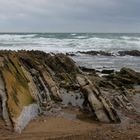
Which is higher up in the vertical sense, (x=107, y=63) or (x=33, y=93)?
(x=33, y=93)

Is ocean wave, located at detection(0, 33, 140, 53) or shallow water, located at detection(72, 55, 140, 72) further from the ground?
shallow water, located at detection(72, 55, 140, 72)

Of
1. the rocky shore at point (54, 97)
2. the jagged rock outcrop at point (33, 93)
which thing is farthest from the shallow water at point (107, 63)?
the jagged rock outcrop at point (33, 93)

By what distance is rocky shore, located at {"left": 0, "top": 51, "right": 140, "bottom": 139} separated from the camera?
9.64 m

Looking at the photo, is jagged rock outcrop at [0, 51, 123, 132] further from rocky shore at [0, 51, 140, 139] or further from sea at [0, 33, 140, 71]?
sea at [0, 33, 140, 71]

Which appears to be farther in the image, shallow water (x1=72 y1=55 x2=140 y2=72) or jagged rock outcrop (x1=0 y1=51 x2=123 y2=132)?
shallow water (x1=72 y1=55 x2=140 y2=72)

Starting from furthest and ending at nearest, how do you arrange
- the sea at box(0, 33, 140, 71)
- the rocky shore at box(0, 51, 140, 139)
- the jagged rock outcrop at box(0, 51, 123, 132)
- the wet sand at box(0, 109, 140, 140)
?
the sea at box(0, 33, 140, 71), the rocky shore at box(0, 51, 140, 139), the jagged rock outcrop at box(0, 51, 123, 132), the wet sand at box(0, 109, 140, 140)

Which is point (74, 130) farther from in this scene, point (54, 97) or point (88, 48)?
point (88, 48)

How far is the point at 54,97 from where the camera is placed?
1239 centimetres

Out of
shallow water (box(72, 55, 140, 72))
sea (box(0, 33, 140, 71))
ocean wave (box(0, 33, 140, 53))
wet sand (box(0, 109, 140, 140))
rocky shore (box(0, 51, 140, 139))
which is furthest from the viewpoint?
ocean wave (box(0, 33, 140, 53))

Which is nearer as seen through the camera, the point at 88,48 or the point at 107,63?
the point at 107,63

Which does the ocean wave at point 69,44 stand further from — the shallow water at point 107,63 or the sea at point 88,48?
the shallow water at point 107,63

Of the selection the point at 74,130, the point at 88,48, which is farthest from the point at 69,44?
the point at 74,130

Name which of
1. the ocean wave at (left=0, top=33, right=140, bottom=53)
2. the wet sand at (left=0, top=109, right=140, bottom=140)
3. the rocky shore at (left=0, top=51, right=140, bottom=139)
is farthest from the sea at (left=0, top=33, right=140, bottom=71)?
the wet sand at (left=0, top=109, right=140, bottom=140)

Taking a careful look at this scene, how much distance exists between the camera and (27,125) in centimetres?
913
